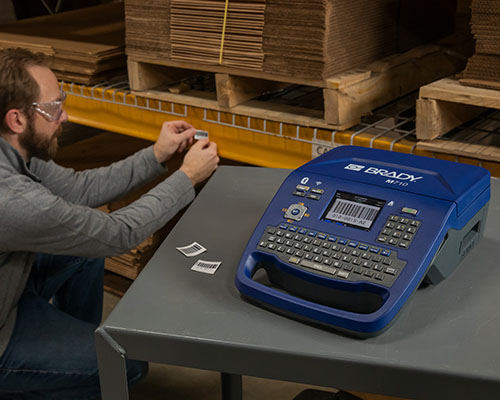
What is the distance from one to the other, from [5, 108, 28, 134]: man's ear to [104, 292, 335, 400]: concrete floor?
3.86 ft

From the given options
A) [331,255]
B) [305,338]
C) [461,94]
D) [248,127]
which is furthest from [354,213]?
[248,127]

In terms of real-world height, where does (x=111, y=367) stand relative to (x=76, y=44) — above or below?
below

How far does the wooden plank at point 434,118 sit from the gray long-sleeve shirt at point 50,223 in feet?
2.59

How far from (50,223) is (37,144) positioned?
16.3 inches

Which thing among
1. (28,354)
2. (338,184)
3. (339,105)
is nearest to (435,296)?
(338,184)

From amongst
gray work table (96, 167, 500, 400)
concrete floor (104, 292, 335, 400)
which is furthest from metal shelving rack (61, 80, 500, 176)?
concrete floor (104, 292, 335, 400)

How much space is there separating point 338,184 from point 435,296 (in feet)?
1.04

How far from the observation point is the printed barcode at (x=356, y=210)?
138 cm

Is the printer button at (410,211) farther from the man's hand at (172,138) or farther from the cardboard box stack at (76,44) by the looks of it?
the cardboard box stack at (76,44)

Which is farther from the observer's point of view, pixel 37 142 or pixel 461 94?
pixel 37 142

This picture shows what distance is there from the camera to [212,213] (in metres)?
1.79

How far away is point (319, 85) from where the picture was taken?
2193mm

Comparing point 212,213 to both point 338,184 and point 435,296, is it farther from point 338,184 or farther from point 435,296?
point 435,296

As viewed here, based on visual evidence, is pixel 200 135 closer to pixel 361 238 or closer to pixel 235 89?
pixel 235 89
